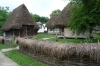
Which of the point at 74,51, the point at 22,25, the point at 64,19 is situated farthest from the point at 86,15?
the point at 22,25

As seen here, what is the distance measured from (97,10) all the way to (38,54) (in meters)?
9.76

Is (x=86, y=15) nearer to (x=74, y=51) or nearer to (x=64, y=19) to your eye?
Answer: (x=64, y=19)

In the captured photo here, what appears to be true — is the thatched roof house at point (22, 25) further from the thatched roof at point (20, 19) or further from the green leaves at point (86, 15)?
the green leaves at point (86, 15)

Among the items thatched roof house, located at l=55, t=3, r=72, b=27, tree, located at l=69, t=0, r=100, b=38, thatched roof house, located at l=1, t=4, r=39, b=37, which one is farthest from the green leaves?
thatched roof house, located at l=1, t=4, r=39, b=37

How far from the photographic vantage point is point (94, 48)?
9836 mm

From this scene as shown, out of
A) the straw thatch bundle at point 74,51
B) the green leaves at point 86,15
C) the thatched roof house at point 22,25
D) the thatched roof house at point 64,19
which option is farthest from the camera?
the thatched roof house at point 22,25

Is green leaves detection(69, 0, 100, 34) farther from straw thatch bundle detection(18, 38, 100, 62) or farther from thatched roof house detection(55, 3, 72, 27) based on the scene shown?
straw thatch bundle detection(18, 38, 100, 62)

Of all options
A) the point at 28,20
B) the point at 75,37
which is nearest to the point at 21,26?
the point at 28,20

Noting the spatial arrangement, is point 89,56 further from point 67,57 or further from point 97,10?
point 97,10

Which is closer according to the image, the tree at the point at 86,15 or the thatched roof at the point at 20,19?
the tree at the point at 86,15

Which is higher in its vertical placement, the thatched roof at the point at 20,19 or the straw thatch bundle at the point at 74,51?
the thatched roof at the point at 20,19

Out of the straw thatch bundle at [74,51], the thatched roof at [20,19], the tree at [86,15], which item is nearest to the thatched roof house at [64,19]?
the thatched roof at [20,19]

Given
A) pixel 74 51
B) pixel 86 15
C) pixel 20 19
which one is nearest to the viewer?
pixel 74 51

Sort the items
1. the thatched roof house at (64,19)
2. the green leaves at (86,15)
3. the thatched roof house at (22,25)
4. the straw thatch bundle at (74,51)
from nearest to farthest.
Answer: the straw thatch bundle at (74,51) < the green leaves at (86,15) < the thatched roof house at (64,19) < the thatched roof house at (22,25)
